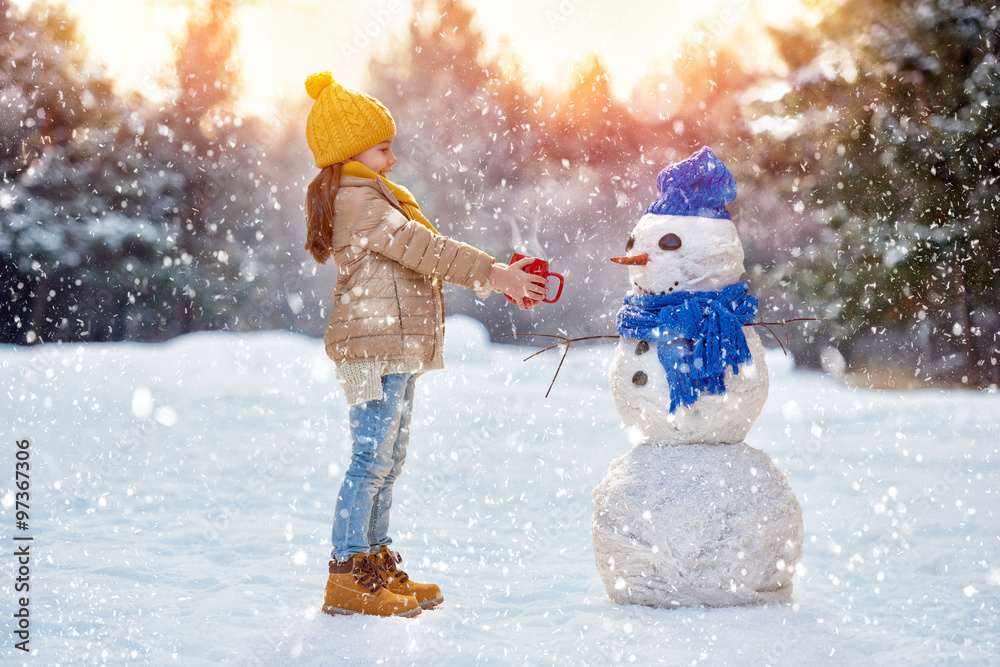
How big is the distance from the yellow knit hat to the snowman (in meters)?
0.95

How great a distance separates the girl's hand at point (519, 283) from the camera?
248 centimetres

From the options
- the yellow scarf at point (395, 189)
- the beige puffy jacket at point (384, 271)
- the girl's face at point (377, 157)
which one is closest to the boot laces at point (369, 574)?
the beige puffy jacket at point (384, 271)

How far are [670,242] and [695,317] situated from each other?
280 mm

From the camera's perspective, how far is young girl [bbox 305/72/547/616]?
251 centimetres

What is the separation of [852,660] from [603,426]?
3837 mm

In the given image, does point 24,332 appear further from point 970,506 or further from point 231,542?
point 970,506

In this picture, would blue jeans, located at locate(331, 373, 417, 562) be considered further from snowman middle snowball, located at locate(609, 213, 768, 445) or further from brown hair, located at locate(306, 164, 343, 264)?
snowman middle snowball, located at locate(609, 213, 768, 445)

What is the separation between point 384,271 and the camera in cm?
256

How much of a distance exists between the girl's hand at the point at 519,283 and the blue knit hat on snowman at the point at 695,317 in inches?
17.3

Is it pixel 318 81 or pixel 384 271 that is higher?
pixel 318 81

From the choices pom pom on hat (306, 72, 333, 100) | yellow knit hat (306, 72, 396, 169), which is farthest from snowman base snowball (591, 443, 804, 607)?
pom pom on hat (306, 72, 333, 100)

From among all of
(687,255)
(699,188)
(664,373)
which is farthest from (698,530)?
(699,188)

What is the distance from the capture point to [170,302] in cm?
1032

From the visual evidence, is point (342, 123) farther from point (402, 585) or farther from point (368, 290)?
point (402, 585)
